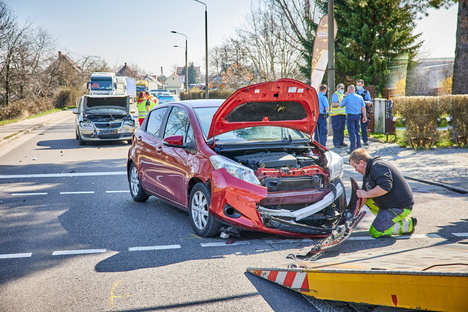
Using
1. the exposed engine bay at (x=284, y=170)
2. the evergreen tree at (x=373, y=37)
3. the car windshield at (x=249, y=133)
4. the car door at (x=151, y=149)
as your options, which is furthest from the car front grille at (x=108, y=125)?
the evergreen tree at (x=373, y=37)

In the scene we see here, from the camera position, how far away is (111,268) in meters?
5.23

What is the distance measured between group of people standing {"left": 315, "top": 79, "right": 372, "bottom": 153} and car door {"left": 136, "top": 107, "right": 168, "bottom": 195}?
6.26 metres

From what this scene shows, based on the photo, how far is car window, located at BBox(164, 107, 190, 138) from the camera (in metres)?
7.17

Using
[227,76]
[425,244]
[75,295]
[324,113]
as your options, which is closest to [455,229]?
[425,244]

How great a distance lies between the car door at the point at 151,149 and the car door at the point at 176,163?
0.13 metres

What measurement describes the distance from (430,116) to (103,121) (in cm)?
1076

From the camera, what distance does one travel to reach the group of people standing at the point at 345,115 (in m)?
14.5

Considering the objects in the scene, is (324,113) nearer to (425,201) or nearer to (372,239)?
(425,201)

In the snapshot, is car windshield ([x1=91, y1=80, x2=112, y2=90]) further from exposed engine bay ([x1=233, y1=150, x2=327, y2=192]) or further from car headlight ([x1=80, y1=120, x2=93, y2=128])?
exposed engine bay ([x1=233, y1=150, x2=327, y2=192])

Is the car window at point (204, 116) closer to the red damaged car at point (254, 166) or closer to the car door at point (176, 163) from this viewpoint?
the red damaged car at point (254, 166)

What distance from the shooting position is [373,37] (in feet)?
94.2

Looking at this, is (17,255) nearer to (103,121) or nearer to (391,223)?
(391,223)

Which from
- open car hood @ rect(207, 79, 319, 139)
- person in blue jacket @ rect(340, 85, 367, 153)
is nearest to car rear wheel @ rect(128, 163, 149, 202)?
open car hood @ rect(207, 79, 319, 139)

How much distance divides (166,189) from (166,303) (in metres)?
A: 3.24
